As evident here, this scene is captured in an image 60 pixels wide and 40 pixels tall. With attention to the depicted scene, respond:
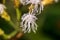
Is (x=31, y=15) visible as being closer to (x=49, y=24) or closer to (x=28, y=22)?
(x=28, y=22)

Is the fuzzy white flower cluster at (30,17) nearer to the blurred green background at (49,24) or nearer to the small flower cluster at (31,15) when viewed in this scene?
the small flower cluster at (31,15)

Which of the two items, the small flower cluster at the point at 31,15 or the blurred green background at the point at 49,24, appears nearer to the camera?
the small flower cluster at the point at 31,15

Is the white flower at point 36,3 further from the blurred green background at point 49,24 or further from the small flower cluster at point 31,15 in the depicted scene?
the blurred green background at point 49,24

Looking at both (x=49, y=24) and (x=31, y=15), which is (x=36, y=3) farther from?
(x=49, y=24)

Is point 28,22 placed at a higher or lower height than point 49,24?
lower

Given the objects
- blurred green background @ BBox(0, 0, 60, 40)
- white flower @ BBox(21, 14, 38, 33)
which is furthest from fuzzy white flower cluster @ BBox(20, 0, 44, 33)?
blurred green background @ BBox(0, 0, 60, 40)

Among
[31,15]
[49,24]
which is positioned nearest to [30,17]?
[31,15]

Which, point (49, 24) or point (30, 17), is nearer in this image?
point (30, 17)

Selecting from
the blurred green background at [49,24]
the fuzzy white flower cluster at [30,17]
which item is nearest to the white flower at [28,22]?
the fuzzy white flower cluster at [30,17]

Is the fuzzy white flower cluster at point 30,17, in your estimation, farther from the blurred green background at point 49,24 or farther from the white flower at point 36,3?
the blurred green background at point 49,24

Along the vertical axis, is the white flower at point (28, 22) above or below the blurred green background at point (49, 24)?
below

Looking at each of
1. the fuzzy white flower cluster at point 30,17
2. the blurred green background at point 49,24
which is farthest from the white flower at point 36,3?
the blurred green background at point 49,24

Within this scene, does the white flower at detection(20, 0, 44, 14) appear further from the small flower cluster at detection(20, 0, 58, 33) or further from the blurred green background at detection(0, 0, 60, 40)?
the blurred green background at detection(0, 0, 60, 40)
